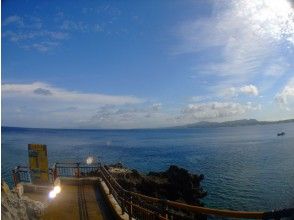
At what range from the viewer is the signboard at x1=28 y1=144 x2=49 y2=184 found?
15.6 meters

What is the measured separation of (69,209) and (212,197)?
104 feet

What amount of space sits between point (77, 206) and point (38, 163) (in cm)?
378

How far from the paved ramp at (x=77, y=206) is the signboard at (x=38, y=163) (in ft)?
3.80

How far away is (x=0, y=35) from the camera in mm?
4707

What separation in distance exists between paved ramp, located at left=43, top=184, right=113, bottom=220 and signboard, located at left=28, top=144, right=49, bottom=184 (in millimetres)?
1157

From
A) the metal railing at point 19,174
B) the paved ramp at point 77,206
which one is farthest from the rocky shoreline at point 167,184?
the paved ramp at point 77,206

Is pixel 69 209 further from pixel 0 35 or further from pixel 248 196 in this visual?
pixel 248 196

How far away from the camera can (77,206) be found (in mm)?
12922

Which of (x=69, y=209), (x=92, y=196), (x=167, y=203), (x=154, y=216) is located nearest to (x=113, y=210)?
(x=69, y=209)

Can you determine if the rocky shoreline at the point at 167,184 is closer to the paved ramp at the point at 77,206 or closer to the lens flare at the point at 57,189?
the lens flare at the point at 57,189

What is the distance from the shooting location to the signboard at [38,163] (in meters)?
15.6

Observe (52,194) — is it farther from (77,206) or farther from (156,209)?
(156,209)

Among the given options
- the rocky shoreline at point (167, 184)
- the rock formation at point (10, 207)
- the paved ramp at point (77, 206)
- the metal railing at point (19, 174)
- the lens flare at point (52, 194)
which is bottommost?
the rocky shoreline at point (167, 184)

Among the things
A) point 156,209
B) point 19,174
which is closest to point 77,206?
point 156,209
